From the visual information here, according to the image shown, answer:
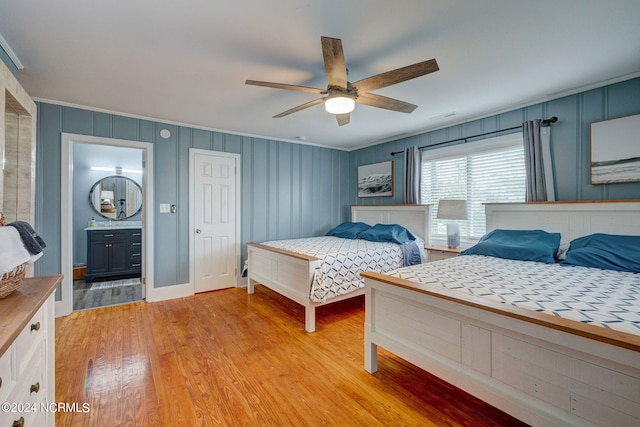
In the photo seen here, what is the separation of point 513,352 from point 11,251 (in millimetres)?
A: 2256

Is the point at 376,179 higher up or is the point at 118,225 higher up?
the point at 376,179

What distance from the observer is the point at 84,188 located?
523cm

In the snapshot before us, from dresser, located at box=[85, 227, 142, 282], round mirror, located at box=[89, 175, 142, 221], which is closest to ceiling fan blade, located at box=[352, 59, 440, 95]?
dresser, located at box=[85, 227, 142, 282]

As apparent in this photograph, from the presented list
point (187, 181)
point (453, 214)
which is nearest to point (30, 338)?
point (187, 181)

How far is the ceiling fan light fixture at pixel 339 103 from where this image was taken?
212 cm

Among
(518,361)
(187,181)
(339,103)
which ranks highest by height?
(339,103)

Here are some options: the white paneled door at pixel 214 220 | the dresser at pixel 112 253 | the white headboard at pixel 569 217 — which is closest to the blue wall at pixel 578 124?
the white headboard at pixel 569 217

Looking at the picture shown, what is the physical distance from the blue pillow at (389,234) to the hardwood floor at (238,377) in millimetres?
1250

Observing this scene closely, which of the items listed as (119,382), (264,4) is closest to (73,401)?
(119,382)

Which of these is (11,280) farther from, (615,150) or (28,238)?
(615,150)

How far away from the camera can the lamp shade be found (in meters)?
3.45

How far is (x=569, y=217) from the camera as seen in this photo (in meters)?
2.78

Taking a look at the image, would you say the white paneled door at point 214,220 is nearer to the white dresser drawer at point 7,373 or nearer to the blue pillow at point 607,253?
the white dresser drawer at point 7,373

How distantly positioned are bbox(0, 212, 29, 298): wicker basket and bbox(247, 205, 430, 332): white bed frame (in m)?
1.98
